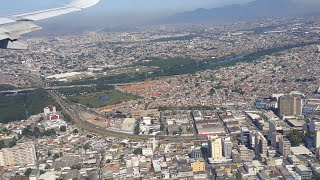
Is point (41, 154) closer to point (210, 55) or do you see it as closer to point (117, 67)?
point (117, 67)

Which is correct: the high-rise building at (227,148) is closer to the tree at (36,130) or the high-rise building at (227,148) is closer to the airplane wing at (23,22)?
the airplane wing at (23,22)

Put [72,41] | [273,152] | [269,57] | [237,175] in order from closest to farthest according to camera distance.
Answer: [237,175]
[273,152]
[269,57]
[72,41]

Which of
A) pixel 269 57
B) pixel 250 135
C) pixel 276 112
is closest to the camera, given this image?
pixel 250 135

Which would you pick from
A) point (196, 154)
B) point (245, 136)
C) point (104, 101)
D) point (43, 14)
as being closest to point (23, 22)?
point (43, 14)

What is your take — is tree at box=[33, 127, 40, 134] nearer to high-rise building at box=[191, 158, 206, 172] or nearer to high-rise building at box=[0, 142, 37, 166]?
high-rise building at box=[0, 142, 37, 166]

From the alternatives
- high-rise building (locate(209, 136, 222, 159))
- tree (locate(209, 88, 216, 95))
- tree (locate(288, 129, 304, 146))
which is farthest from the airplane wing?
tree (locate(209, 88, 216, 95))

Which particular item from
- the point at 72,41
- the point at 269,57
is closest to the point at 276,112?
the point at 269,57
